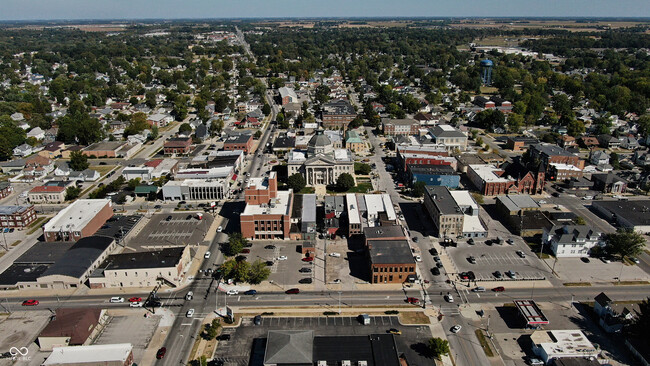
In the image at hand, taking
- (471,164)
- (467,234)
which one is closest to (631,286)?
(467,234)

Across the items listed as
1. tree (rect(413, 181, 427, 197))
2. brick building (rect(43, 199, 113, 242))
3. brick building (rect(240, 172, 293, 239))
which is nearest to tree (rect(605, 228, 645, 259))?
tree (rect(413, 181, 427, 197))

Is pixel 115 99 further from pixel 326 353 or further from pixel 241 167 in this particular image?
pixel 326 353

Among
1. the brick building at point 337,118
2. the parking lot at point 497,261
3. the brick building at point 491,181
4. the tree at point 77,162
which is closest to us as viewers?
the parking lot at point 497,261

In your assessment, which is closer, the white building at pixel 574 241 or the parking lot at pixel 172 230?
the white building at pixel 574 241

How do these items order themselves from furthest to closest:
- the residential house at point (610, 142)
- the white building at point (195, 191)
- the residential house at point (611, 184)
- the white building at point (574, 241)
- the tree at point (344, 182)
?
the residential house at point (610, 142), the tree at point (344, 182), the residential house at point (611, 184), the white building at point (195, 191), the white building at point (574, 241)

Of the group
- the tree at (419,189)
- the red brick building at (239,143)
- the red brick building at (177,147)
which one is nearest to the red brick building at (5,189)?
the red brick building at (177,147)

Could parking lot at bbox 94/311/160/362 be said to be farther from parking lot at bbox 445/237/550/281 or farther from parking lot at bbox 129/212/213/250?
parking lot at bbox 445/237/550/281

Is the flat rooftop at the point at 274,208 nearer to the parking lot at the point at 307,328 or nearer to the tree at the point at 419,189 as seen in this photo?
the parking lot at the point at 307,328
